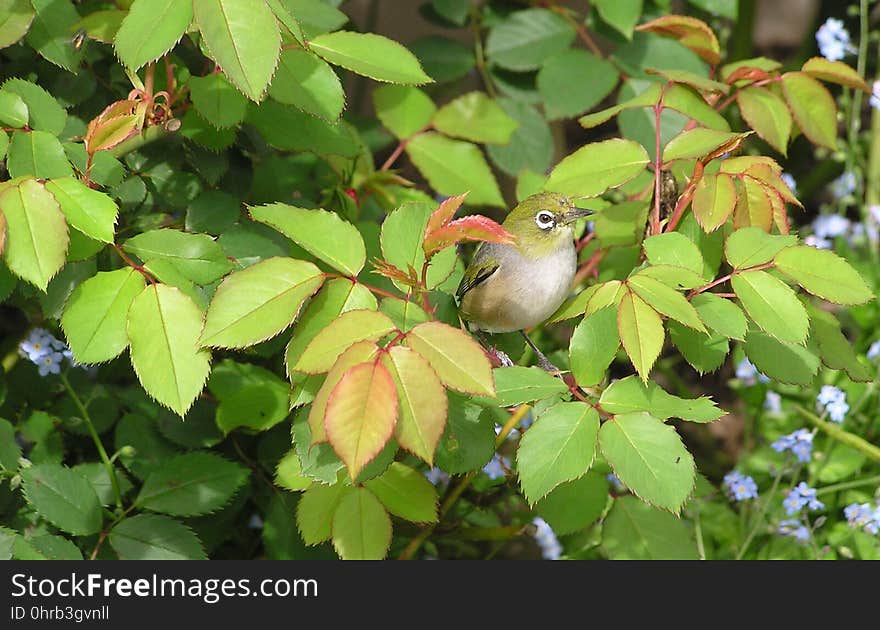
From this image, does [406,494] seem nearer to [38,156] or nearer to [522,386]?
[522,386]

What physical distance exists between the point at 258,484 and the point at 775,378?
1113mm

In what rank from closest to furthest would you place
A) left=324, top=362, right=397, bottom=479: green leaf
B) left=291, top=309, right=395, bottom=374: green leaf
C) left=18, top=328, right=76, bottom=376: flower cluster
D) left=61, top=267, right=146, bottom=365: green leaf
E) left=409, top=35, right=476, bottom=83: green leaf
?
left=324, top=362, right=397, bottom=479: green leaf → left=291, top=309, right=395, bottom=374: green leaf → left=61, top=267, right=146, bottom=365: green leaf → left=18, top=328, right=76, bottom=376: flower cluster → left=409, top=35, right=476, bottom=83: green leaf

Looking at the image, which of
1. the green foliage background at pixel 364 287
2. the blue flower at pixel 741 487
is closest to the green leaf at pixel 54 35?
the green foliage background at pixel 364 287

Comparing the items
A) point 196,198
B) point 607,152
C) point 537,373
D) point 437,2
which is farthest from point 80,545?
point 437,2

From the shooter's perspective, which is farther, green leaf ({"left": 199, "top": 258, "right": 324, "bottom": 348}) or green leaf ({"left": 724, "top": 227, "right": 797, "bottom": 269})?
green leaf ({"left": 724, "top": 227, "right": 797, "bottom": 269})

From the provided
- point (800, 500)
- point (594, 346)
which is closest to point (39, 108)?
point (594, 346)

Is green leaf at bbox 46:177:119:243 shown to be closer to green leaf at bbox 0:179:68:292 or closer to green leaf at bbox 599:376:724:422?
green leaf at bbox 0:179:68:292

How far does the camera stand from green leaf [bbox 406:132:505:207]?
2150 mm

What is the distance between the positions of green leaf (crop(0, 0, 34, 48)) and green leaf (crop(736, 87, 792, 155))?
4.21 ft

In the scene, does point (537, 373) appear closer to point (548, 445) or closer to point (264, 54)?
point (548, 445)

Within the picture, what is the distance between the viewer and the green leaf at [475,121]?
2209mm

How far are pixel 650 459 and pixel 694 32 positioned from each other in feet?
3.28

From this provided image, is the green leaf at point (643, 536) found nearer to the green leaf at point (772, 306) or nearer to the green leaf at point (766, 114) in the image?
the green leaf at point (772, 306)

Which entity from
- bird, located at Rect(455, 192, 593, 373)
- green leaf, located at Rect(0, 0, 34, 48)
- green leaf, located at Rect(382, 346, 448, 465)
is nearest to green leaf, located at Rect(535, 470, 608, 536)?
bird, located at Rect(455, 192, 593, 373)
